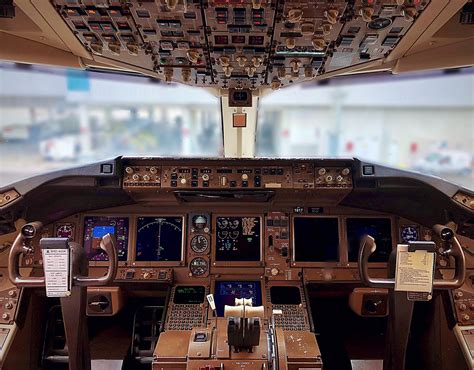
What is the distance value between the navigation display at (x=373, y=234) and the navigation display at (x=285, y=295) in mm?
426

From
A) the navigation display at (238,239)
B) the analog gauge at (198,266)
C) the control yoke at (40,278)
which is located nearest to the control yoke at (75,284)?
the control yoke at (40,278)

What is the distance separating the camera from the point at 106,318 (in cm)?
288

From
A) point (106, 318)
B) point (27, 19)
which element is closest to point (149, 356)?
point (106, 318)

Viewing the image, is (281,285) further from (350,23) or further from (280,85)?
(350,23)

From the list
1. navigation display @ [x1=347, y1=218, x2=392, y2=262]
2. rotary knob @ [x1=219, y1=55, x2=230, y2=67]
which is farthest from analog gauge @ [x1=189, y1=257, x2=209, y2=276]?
rotary knob @ [x1=219, y1=55, x2=230, y2=67]

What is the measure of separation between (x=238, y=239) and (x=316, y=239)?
51cm

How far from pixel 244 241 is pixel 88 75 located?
159 centimetres

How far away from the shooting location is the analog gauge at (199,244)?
2.68 meters

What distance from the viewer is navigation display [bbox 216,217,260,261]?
8.79ft

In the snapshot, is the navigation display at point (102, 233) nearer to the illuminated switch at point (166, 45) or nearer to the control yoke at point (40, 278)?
the control yoke at point (40, 278)

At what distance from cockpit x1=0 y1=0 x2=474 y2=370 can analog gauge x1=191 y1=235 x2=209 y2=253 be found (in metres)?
0.01

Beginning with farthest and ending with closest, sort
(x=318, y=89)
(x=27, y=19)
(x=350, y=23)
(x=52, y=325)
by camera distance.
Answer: (x=318, y=89), (x=52, y=325), (x=27, y=19), (x=350, y=23)

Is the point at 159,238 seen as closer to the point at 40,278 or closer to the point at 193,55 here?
the point at 40,278

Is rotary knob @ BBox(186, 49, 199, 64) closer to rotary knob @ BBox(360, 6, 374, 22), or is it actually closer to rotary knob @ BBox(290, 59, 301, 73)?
rotary knob @ BBox(290, 59, 301, 73)
